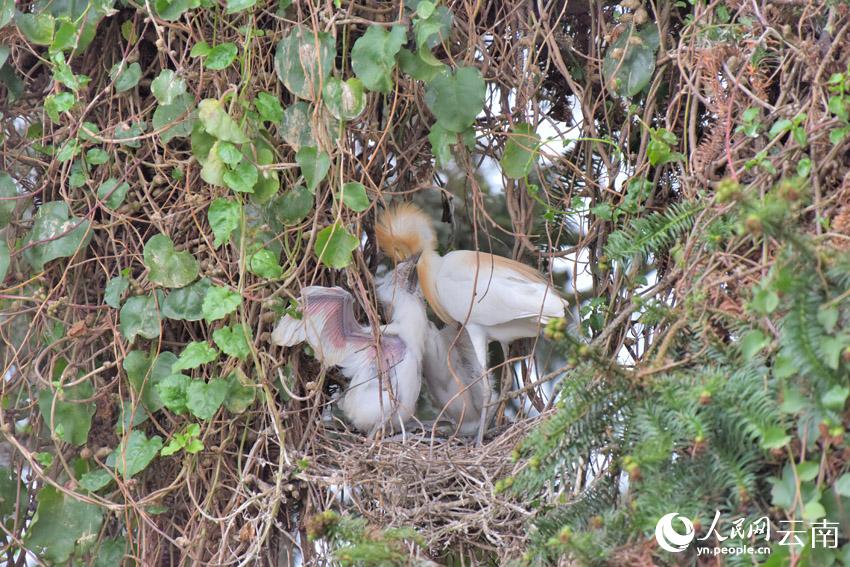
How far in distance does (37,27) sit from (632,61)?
115 cm

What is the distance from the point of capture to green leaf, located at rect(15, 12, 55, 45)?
2.12 metres

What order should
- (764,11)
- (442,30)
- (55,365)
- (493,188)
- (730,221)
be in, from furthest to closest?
1. (493,188)
2. (55,365)
3. (442,30)
4. (764,11)
5. (730,221)

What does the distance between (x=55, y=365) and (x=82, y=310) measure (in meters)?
0.12

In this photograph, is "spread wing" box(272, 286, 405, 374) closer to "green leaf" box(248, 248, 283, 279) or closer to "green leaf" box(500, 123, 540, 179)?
"green leaf" box(248, 248, 283, 279)

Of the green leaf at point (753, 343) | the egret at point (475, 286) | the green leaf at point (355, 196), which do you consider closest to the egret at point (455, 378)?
the egret at point (475, 286)

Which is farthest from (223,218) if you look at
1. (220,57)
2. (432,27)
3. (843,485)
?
(843,485)

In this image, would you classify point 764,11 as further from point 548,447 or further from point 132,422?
point 132,422

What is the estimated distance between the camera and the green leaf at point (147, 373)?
2.10 metres

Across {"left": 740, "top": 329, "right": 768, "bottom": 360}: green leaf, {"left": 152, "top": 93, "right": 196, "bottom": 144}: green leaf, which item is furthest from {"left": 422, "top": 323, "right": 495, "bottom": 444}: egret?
{"left": 740, "top": 329, "right": 768, "bottom": 360}: green leaf

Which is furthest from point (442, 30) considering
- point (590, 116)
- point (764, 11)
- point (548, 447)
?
point (548, 447)

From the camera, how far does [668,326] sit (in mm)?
1741

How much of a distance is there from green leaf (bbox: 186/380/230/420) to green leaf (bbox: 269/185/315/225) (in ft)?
1.09

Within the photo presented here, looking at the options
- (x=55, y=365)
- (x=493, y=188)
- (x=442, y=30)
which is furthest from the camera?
(x=493, y=188)

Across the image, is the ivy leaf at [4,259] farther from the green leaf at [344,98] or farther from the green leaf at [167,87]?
the green leaf at [344,98]
